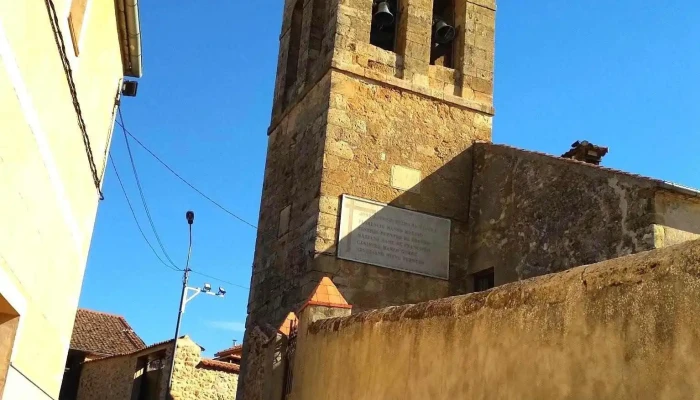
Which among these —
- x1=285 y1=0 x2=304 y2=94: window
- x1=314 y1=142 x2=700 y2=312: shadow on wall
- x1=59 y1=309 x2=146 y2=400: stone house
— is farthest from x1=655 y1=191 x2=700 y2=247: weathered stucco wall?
x1=59 y1=309 x2=146 y2=400: stone house

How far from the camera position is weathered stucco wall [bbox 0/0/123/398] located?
145 inches

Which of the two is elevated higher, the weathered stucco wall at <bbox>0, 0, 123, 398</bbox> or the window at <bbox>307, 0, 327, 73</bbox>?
the window at <bbox>307, 0, 327, 73</bbox>

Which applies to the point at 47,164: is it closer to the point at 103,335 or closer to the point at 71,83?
the point at 71,83

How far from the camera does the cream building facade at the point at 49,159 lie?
147 inches

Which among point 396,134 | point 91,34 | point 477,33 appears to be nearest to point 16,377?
point 91,34

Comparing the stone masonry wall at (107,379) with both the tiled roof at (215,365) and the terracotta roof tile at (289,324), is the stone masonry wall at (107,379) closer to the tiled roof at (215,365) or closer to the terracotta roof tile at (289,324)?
the tiled roof at (215,365)

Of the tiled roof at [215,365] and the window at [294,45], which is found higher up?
the window at [294,45]

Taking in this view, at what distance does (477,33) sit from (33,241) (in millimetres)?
7538

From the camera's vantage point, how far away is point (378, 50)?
9.69 metres

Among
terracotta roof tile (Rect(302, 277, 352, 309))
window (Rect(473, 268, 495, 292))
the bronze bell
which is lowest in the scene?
terracotta roof tile (Rect(302, 277, 352, 309))

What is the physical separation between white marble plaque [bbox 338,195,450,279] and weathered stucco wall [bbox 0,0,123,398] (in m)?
3.10

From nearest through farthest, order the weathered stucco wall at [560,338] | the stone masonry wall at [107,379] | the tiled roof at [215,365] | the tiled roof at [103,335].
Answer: the weathered stucco wall at [560,338]
the tiled roof at [215,365]
the stone masonry wall at [107,379]
the tiled roof at [103,335]

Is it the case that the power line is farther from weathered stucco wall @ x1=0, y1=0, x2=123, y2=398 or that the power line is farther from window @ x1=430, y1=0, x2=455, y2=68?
window @ x1=430, y1=0, x2=455, y2=68

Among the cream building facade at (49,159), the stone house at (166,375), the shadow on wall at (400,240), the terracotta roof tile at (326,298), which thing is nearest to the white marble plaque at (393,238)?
the shadow on wall at (400,240)
